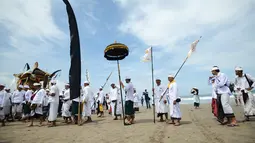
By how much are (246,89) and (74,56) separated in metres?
7.36

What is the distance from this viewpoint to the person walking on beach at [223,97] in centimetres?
555

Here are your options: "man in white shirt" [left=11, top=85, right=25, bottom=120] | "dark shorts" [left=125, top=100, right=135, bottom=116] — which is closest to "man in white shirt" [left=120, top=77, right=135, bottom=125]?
"dark shorts" [left=125, top=100, right=135, bottom=116]

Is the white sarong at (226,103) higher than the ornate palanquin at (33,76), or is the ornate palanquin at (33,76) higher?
Result: the ornate palanquin at (33,76)

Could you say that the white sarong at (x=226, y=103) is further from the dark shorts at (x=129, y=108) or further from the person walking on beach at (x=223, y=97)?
the dark shorts at (x=129, y=108)

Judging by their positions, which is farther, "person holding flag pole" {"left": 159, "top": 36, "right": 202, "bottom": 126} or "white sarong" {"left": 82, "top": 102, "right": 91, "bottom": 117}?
"white sarong" {"left": 82, "top": 102, "right": 91, "bottom": 117}

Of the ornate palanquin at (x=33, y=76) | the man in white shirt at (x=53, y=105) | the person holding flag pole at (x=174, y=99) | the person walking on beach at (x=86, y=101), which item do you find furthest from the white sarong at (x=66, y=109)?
the ornate palanquin at (x=33, y=76)

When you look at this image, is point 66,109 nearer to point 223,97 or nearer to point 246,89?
point 223,97

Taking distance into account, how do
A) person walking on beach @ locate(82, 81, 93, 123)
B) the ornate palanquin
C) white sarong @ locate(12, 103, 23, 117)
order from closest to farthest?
person walking on beach @ locate(82, 81, 93, 123), white sarong @ locate(12, 103, 23, 117), the ornate palanquin

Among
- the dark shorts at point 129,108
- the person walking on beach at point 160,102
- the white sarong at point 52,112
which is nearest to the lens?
the dark shorts at point 129,108

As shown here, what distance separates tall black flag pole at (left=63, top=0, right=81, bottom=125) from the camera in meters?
6.95

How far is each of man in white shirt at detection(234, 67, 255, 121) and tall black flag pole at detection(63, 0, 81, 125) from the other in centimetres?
680

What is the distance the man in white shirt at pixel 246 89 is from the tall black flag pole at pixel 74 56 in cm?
680

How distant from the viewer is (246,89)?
→ 6.61 metres

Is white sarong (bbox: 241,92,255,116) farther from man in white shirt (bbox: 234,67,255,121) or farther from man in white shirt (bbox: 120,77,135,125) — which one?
man in white shirt (bbox: 120,77,135,125)
